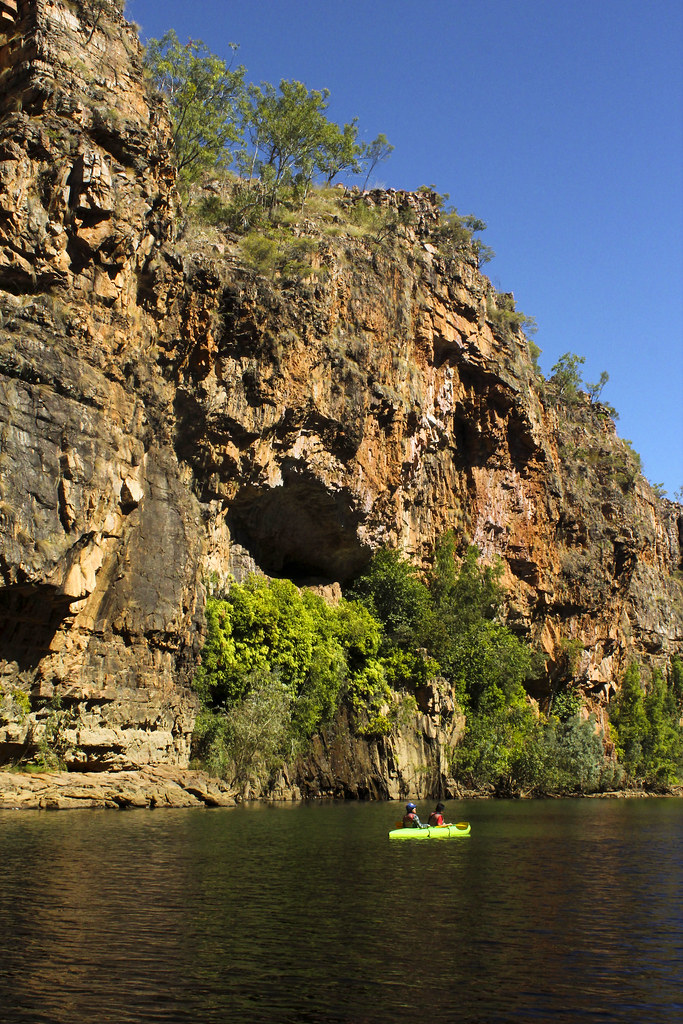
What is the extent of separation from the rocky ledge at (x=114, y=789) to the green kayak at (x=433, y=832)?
11.3 metres

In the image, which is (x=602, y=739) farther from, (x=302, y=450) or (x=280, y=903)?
(x=280, y=903)

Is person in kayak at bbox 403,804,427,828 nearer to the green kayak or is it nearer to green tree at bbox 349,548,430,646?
the green kayak

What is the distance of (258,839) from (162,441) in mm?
22576

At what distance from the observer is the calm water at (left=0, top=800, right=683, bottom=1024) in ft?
36.6

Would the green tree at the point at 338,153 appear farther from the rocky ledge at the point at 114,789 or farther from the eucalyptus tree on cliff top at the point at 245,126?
the rocky ledge at the point at 114,789

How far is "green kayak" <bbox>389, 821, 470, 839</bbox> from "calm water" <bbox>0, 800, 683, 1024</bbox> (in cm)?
220

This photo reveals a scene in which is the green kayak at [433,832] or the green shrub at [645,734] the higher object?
the green shrub at [645,734]

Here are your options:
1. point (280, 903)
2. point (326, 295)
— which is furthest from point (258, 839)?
point (326, 295)

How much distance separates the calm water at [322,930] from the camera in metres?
11.1

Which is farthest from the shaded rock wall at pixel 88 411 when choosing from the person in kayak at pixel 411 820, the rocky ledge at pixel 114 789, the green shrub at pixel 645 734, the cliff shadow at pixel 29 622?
the green shrub at pixel 645 734

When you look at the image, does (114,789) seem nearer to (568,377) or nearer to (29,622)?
(29,622)

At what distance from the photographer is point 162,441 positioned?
43969 millimetres

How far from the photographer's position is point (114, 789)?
36.8m

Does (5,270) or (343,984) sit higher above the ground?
(5,270)
